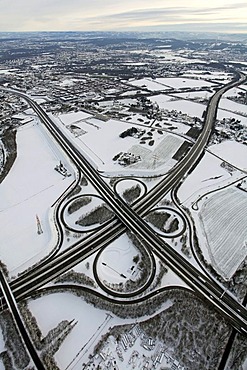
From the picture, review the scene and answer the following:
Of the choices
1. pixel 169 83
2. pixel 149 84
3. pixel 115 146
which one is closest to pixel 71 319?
pixel 115 146

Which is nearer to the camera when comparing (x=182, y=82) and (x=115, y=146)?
(x=115, y=146)

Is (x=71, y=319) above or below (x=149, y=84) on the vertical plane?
below

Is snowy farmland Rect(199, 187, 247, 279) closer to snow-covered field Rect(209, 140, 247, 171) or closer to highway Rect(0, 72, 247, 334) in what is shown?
highway Rect(0, 72, 247, 334)

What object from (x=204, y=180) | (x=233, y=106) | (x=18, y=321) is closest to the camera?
(x=18, y=321)

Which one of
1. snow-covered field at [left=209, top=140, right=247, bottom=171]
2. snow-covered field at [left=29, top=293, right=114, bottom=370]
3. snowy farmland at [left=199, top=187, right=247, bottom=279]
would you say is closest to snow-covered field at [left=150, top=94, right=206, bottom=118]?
snow-covered field at [left=209, top=140, right=247, bottom=171]

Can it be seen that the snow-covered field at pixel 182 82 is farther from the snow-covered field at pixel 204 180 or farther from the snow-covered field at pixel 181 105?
the snow-covered field at pixel 204 180

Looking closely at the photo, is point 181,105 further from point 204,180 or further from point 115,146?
point 204,180

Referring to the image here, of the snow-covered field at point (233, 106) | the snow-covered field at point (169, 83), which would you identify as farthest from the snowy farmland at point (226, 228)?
the snow-covered field at point (169, 83)
